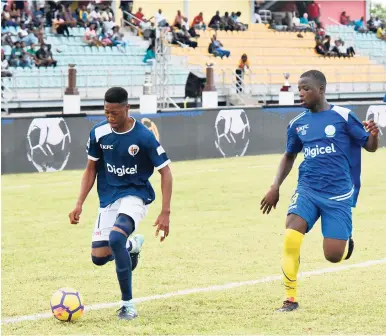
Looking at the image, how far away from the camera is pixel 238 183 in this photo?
18.6 metres

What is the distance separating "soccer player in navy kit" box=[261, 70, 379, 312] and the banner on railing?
41.8 feet

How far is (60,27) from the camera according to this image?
3194 cm

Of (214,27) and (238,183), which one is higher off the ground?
(214,27)

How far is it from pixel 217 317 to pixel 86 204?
28.3 ft

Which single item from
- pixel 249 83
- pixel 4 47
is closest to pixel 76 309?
pixel 4 47

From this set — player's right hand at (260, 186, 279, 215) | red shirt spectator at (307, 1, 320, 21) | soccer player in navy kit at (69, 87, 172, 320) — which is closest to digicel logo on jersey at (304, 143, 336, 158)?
player's right hand at (260, 186, 279, 215)

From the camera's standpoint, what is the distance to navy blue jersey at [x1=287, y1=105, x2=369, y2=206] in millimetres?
7754

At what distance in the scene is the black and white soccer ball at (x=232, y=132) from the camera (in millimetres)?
24062

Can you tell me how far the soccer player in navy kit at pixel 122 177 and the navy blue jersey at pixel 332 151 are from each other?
1.16m

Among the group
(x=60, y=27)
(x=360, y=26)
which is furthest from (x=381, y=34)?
(x=60, y=27)

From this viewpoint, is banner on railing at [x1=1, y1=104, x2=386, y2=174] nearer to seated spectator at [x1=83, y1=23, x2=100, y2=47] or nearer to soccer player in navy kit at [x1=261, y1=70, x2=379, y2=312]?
seated spectator at [x1=83, y1=23, x2=100, y2=47]

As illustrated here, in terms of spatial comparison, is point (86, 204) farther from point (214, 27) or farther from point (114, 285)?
point (214, 27)

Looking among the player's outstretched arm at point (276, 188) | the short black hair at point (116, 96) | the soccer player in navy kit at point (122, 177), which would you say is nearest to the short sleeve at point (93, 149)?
the soccer player in navy kit at point (122, 177)

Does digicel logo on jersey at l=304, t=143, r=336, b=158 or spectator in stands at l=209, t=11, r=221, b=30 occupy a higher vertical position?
spectator in stands at l=209, t=11, r=221, b=30
